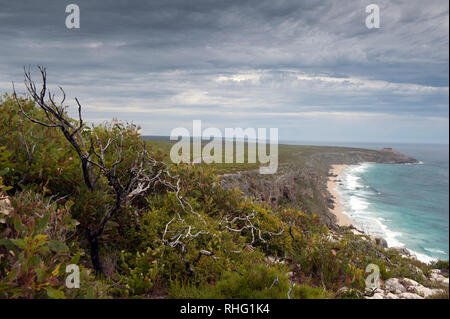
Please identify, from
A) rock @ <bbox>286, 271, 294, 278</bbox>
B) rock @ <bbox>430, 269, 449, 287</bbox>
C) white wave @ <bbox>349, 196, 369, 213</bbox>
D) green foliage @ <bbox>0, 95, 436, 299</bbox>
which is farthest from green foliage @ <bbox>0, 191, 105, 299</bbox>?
white wave @ <bbox>349, 196, 369, 213</bbox>

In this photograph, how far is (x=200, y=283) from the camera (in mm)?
3838

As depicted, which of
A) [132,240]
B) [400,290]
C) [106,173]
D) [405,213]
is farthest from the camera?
[405,213]

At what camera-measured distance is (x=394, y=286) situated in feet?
19.4

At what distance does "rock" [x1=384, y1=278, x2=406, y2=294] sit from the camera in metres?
5.67

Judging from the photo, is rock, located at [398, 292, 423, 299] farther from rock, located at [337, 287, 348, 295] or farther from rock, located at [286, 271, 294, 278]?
rock, located at [286, 271, 294, 278]

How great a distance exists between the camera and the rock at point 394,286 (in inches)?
223

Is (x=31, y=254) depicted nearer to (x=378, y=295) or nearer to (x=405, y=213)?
(x=378, y=295)

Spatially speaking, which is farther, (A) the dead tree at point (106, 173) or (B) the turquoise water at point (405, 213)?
(B) the turquoise water at point (405, 213)

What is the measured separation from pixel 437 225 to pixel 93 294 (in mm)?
80844

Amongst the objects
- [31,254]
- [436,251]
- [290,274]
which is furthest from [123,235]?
[436,251]

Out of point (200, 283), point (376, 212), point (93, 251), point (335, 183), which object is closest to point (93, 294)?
point (93, 251)

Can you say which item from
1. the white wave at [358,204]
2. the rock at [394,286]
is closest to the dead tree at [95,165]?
the rock at [394,286]

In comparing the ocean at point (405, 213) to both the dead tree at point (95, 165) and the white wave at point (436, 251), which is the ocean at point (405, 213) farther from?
the dead tree at point (95, 165)
